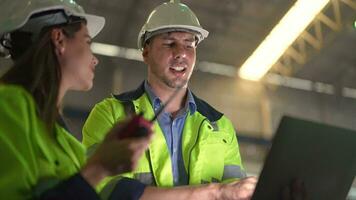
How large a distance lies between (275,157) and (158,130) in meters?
0.87

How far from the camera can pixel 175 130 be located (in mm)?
2418

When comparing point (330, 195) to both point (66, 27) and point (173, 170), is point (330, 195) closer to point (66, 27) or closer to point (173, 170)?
point (173, 170)

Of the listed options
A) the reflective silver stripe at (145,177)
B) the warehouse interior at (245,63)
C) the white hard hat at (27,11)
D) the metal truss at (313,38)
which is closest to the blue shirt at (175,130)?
the reflective silver stripe at (145,177)

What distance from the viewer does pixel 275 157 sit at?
62.4 inches

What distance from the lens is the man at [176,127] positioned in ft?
7.29

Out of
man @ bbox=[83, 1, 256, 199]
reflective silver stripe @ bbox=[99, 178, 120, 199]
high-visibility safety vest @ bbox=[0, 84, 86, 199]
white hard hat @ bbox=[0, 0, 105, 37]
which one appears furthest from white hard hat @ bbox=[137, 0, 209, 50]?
high-visibility safety vest @ bbox=[0, 84, 86, 199]

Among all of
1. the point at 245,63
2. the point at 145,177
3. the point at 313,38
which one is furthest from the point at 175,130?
the point at 245,63

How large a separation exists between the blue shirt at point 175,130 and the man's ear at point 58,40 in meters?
0.89

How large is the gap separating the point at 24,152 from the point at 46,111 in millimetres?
207

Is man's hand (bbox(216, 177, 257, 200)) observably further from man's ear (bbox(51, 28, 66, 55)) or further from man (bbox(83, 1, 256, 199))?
man's ear (bbox(51, 28, 66, 55))

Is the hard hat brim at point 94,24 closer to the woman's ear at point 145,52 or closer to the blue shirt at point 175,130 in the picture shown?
the blue shirt at point 175,130

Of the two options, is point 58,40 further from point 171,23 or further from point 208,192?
point 171,23

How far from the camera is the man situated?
222cm

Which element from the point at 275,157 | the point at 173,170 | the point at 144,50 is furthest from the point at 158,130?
the point at 275,157
